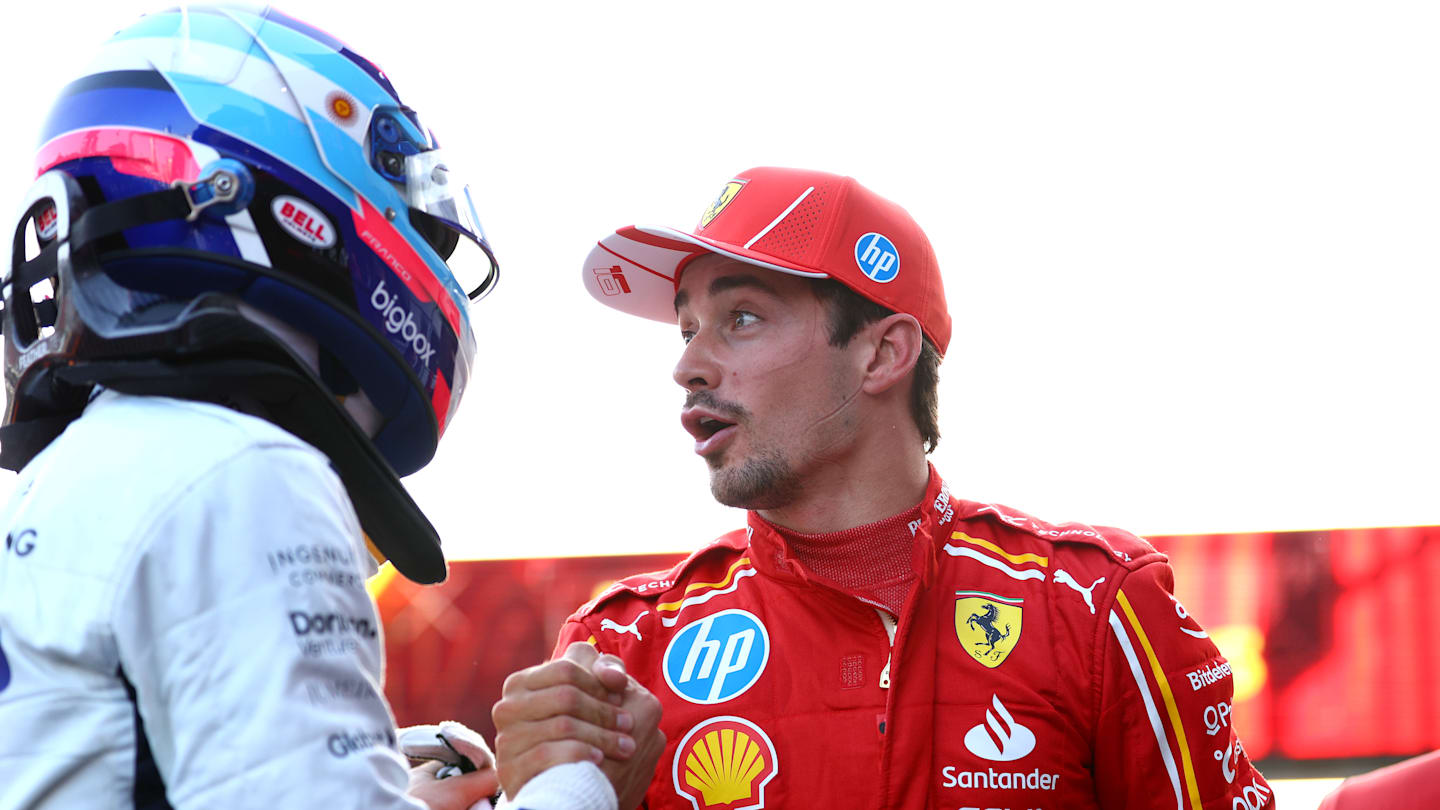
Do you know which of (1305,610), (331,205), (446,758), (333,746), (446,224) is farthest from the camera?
(1305,610)

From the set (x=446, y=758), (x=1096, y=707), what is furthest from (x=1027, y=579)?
(x=446, y=758)

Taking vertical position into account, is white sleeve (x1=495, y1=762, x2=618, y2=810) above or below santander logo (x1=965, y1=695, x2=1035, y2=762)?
above

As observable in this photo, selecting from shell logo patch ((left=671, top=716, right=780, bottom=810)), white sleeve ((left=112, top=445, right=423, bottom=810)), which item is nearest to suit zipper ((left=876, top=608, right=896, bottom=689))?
shell logo patch ((left=671, top=716, right=780, bottom=810))

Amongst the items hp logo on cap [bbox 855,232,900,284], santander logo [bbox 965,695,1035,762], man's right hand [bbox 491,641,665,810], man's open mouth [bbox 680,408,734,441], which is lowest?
santander logo [bbox 965,695,1035,762]

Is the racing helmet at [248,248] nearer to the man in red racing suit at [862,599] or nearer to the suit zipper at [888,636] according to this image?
the man in red racing suit at [862,599]

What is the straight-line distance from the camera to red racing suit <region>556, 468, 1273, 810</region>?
2.22 meters

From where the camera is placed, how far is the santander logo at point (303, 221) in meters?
1.52

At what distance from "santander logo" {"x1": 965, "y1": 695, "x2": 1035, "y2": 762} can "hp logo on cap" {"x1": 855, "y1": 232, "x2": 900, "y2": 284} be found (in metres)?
1.04

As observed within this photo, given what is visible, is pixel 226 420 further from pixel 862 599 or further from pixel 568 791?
pixel 862 599

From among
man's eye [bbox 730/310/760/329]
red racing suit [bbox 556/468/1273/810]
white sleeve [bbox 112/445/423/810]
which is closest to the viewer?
white sleeve [bbox 112/445/423/810]

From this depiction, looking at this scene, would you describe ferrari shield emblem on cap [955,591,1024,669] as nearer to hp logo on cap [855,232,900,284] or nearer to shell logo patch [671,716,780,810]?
shell logo patch [671,716,780,810]

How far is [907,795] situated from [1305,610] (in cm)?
419

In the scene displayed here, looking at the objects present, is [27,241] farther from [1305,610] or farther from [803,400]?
[1305,610]

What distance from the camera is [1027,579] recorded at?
2.45 meters
